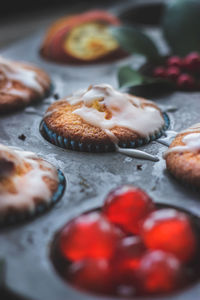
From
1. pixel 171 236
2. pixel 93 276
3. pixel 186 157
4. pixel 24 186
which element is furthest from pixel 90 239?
pixel 186 157

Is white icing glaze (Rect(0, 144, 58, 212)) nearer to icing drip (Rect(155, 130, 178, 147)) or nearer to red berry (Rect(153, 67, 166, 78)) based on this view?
icing drip (Rect(155, 130, 178, 147))

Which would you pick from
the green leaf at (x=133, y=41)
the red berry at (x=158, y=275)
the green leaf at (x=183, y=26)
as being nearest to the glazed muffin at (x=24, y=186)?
the red berry at (x=158, y=275)

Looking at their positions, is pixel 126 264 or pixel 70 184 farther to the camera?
pixel 70 184

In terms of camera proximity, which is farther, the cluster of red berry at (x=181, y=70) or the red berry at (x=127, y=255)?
the cluster of red berry at (x=181, y=70)

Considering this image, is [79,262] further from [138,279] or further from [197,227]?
[197,227]

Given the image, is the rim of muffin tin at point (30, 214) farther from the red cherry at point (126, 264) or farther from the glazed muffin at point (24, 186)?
the red cherry at point (126, 264)

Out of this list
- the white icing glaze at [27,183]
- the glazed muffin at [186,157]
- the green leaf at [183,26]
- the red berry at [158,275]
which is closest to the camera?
the red berry at [158,275]

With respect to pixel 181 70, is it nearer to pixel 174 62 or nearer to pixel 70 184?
pixel 174 62
